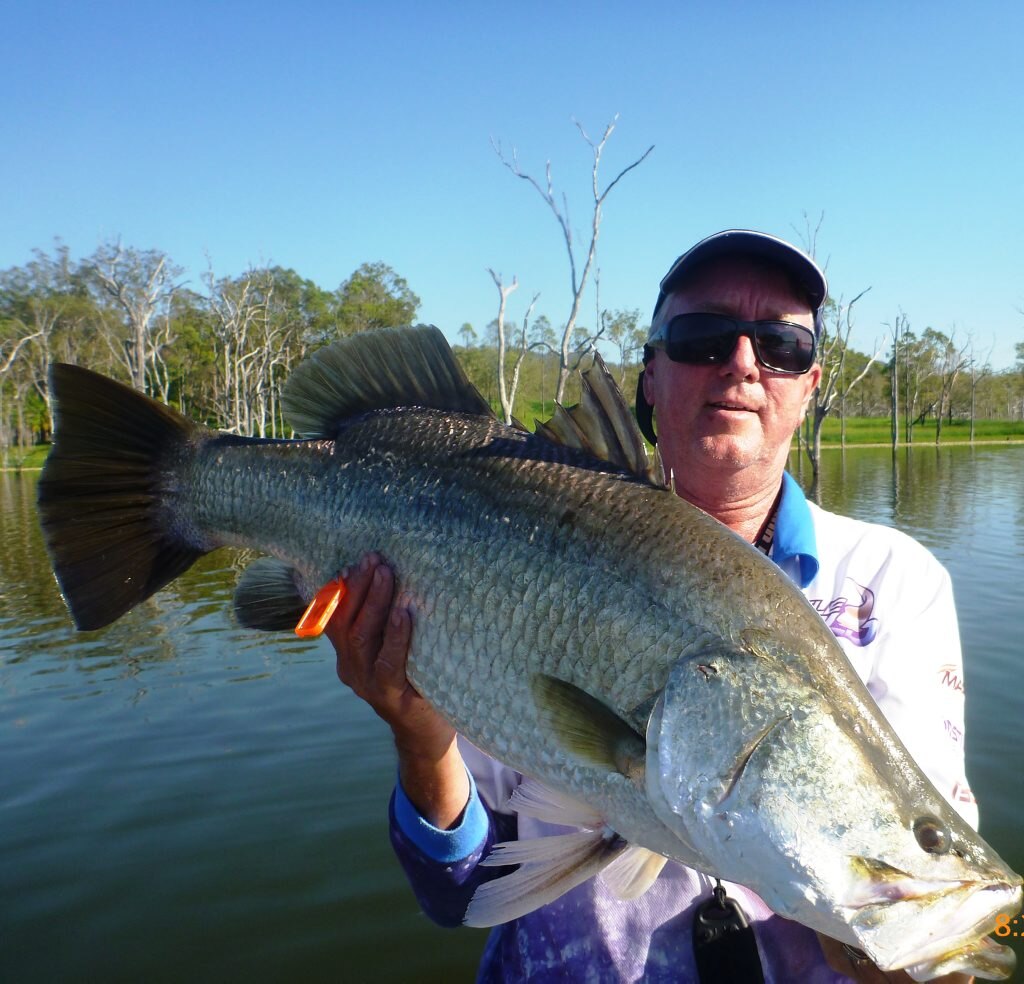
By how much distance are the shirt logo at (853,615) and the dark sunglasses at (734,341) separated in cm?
75

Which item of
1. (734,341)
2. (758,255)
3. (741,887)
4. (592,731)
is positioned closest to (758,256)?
(758,255)

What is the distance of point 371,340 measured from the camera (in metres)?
2.40

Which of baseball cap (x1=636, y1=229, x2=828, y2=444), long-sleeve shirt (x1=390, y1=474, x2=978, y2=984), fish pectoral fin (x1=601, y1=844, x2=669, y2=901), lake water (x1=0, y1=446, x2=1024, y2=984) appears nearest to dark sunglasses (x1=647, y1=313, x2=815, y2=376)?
baseball cap (x1=636, y1=229, x2=828, y2=444)

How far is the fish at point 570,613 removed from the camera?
1.48 metres

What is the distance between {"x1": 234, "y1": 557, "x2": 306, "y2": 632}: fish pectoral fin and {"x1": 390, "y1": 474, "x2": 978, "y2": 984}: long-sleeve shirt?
67 centimetres

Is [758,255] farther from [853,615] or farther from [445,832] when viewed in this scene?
[445,832]

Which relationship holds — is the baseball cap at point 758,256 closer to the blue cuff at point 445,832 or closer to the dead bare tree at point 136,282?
the blue cuff at point 445,832

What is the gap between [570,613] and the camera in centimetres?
182

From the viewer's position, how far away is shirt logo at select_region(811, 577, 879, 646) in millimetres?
2381

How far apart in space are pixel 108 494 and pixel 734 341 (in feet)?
6.66

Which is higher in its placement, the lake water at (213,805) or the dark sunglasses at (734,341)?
the dark sunglasses at (734,341)

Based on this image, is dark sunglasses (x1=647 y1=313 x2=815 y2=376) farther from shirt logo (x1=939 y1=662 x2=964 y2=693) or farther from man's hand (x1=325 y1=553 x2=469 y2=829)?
man's hand (x1=325 y1=553 x2=469 y2=829)

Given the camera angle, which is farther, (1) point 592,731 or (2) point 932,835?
(1) point 592,731

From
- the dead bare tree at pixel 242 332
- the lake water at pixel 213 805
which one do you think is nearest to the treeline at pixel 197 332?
the dead bare tree at pixel 242 332
